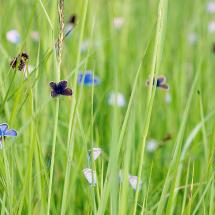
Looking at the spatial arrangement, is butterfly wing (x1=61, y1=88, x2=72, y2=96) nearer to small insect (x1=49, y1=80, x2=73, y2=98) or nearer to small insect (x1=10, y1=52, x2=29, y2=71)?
small insect (x1=49, y1=80, x2=73, y2=98)

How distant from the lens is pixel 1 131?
4.11 feet

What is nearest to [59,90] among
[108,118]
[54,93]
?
[54,93]

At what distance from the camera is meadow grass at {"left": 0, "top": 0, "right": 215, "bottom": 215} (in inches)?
48.2

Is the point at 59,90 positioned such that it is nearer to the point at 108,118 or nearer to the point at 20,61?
the point at 20,61

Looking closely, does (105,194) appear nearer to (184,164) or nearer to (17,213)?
(17,213)

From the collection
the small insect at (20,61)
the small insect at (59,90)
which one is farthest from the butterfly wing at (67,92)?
the small insect at (20,61)

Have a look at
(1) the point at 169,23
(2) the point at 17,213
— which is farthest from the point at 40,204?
(1) the point at 169,23

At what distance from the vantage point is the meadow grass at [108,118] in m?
1.22

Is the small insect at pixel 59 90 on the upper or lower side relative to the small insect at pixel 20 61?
lower

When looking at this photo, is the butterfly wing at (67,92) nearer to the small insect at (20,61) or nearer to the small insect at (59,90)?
the small insect at (59,90)

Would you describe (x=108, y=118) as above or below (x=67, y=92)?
above

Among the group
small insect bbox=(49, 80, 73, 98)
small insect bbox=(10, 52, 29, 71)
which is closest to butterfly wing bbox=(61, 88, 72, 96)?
small insect bbox=(49, 80, 73, 98)

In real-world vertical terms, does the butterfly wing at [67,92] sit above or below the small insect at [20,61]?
below

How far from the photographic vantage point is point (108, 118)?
2195 millimetres
